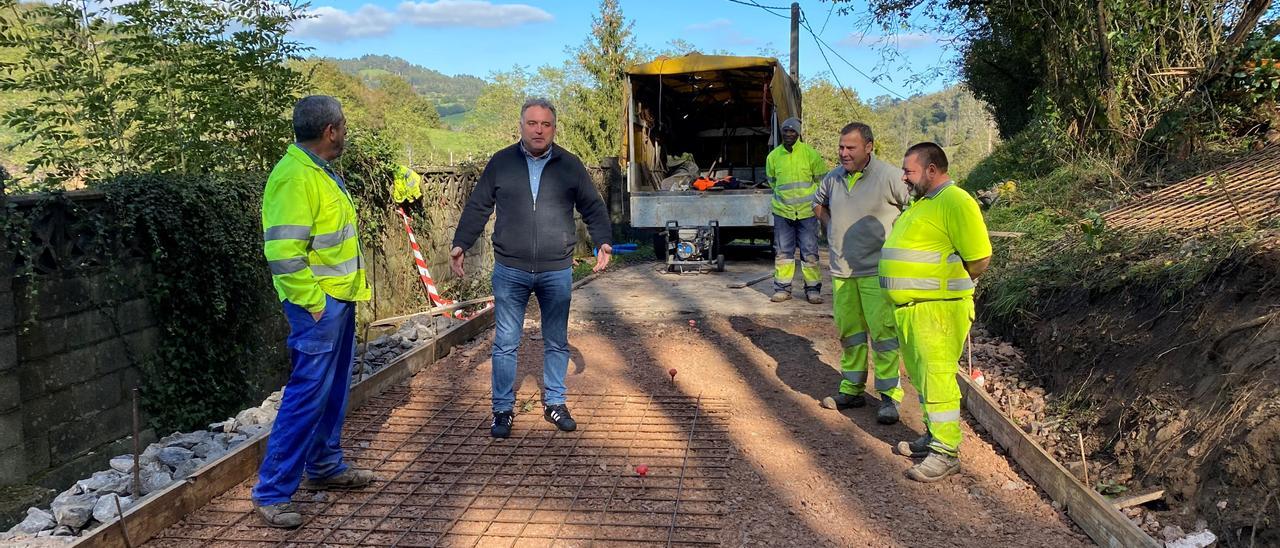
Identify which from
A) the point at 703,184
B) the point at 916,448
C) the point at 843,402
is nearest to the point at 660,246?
the point at 703,184

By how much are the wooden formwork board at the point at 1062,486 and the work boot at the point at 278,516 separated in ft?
10.5

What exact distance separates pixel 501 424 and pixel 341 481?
41.2 inches

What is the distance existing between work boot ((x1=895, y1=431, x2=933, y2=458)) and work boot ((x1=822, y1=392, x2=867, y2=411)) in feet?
2.47

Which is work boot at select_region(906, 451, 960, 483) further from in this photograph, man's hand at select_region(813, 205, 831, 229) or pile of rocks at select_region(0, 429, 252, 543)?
pile of rocks at select_region(0, 429, 252, 543)

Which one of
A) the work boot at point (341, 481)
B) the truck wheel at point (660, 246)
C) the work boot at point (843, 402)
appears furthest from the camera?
the truck wheel at point (660, 246)

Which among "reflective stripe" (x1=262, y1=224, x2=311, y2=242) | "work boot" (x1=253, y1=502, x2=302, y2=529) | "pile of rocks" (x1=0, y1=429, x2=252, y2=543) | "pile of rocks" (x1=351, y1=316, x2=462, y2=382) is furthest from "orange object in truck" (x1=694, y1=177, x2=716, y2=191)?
"work boot" (x1=253, y1=502, x2=302, y2=529)

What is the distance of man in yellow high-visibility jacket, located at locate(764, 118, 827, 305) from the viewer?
27.1 feet

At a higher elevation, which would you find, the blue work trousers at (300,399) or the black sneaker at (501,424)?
the blue work trousers at (300,399)

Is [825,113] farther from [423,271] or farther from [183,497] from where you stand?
[183,497]

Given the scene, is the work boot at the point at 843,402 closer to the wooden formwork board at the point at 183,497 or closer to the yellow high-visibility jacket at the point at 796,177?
the wooden formwork board at the point at 183,497

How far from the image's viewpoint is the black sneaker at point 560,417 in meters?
4.78

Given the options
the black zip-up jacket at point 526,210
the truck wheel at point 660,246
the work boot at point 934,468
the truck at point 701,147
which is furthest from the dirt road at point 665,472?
the truck wheel at point 660,246

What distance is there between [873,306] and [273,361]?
187 inches

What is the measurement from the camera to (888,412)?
483 centimetres
